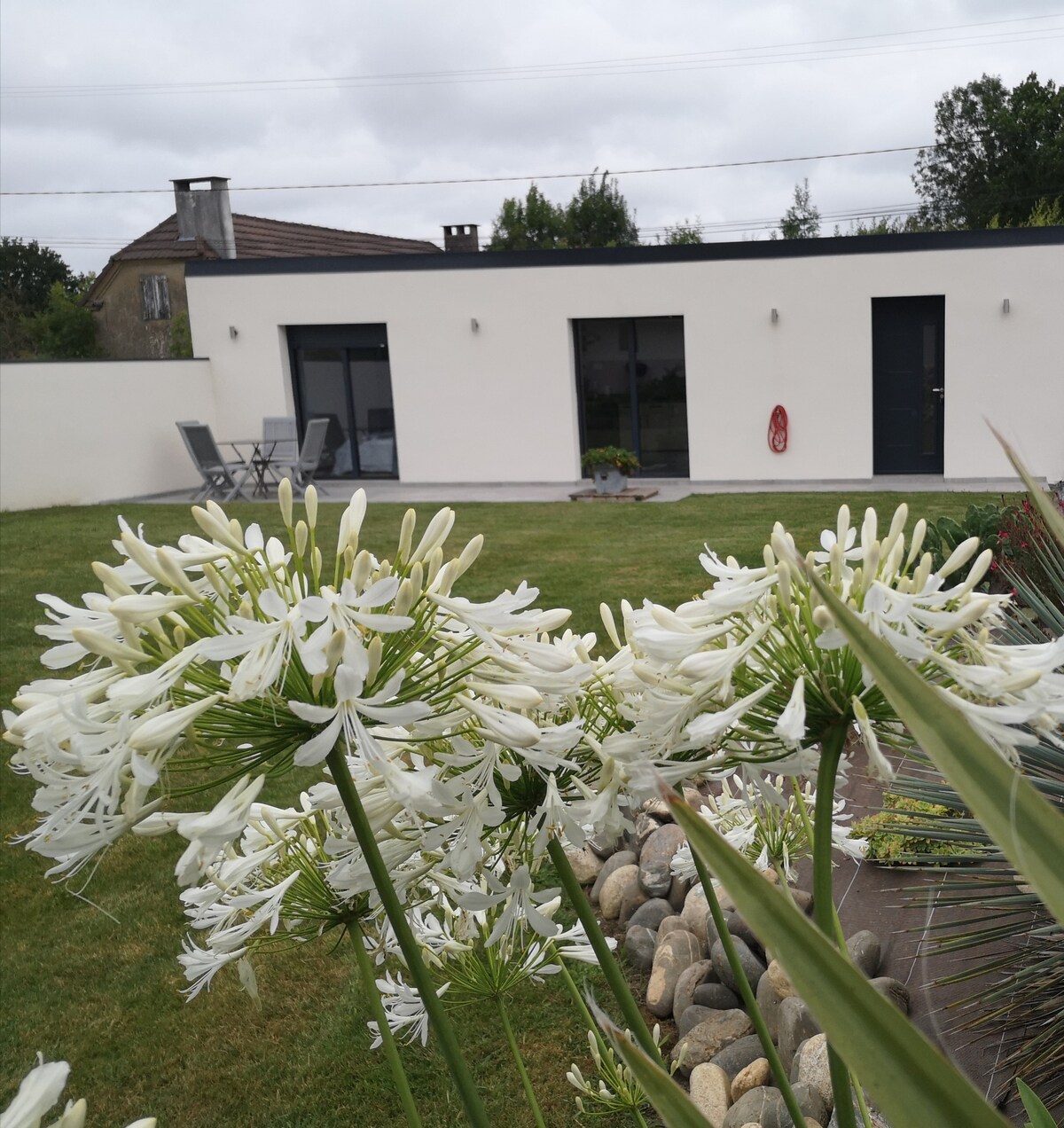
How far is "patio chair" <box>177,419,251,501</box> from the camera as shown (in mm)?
16141

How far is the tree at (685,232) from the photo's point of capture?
164 ft

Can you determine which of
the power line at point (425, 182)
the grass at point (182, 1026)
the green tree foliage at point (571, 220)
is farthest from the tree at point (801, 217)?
the grass at point (182, 1026)

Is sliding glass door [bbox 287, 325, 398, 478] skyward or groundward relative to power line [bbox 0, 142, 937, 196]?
groundward

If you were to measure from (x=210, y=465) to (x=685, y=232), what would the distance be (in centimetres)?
3905

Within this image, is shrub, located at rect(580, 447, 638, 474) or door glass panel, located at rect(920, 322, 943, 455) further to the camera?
door glass panel, located at rect(920, 322, 943, 455)

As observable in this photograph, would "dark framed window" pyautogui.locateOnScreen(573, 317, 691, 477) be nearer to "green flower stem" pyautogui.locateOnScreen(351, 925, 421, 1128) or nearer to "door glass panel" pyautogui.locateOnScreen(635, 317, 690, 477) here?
"door glass panel" pyautogui.locateOnScreen(635, 317, 690, 477)

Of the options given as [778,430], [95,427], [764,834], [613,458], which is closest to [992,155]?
[778,430]

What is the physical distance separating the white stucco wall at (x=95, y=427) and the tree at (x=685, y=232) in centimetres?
3550

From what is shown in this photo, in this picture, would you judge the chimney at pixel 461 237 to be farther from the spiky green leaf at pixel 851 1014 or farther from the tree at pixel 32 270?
the tree at pixel 32 270

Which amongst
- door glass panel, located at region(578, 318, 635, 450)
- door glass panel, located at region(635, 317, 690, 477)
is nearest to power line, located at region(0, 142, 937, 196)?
door glass panel, located at region(578, 318, 635, 450)

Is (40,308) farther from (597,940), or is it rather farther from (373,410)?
(597,940)

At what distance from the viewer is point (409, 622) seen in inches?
30.7

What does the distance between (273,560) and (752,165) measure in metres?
41.3

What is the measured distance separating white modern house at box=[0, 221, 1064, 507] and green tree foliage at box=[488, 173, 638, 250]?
35.2 metres
